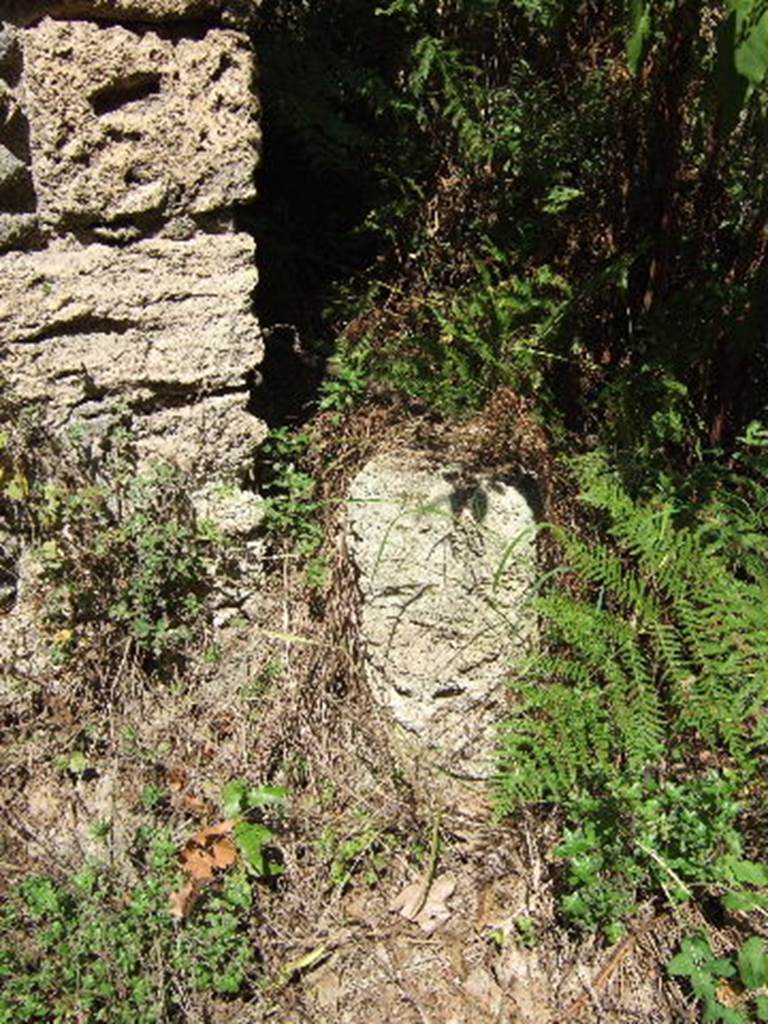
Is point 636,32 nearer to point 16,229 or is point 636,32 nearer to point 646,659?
point 646,659

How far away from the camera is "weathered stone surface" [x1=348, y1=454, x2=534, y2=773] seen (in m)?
2.83

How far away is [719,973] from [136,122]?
2.37 m

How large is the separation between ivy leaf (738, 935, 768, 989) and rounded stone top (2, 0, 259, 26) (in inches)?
98.1

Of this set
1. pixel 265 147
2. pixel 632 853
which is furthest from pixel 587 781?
pixel 265 147

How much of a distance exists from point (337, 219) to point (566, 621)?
75.4 inches

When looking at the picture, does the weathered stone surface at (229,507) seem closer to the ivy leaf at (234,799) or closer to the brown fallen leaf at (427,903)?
the ivy leaf at (234,799)

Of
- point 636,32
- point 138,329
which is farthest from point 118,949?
point 636,32

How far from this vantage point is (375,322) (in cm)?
361

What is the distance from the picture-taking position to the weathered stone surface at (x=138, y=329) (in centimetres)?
273

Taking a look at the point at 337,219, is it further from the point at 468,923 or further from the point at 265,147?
the point at 468,923

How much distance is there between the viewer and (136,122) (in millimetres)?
2668

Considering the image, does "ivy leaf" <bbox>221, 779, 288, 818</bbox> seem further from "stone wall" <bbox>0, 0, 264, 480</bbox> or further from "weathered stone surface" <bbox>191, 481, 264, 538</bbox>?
"stone wall" <bbox>0, 0, 264, 480</bbox>

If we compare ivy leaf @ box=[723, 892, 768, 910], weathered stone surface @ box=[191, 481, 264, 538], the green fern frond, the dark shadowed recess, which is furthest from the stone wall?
ivy leaf @ box=[723, 892, 768, 910]

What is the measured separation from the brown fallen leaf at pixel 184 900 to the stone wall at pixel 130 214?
1.14 meters
